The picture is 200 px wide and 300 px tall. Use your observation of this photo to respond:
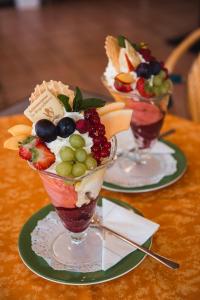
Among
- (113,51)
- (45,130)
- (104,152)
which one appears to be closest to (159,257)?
(104,152)

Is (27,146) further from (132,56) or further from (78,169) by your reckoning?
(132,56)

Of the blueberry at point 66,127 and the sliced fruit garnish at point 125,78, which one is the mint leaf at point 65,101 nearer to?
the blueberry at point 66,127

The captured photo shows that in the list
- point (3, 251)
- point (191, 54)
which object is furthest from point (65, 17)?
point (3, 251)

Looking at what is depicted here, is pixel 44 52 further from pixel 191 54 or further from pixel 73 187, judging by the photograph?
pixel 73 187

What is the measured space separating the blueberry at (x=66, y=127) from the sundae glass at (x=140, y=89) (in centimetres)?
40

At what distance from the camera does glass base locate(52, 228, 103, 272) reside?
3.32ft

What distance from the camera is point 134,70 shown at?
1312 millimetres

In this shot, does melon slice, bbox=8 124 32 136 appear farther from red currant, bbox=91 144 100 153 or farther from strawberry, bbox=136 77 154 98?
strawberry, bbox=136 77 154 98

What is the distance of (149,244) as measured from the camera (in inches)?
41.5

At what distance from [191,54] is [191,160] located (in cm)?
373

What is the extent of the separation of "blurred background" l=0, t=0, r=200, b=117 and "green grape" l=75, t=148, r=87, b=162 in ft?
8.33

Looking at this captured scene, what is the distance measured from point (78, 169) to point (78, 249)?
0.86ft

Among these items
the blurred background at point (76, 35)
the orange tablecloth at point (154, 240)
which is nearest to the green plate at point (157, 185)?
the orange tablecloth at point (154, 240)

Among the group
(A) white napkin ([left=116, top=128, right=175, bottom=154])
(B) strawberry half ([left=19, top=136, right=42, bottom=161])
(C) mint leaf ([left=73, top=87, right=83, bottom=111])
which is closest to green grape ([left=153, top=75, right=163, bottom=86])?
(A) white napkin ([left=116, top=128, right=175, bottom=154])
